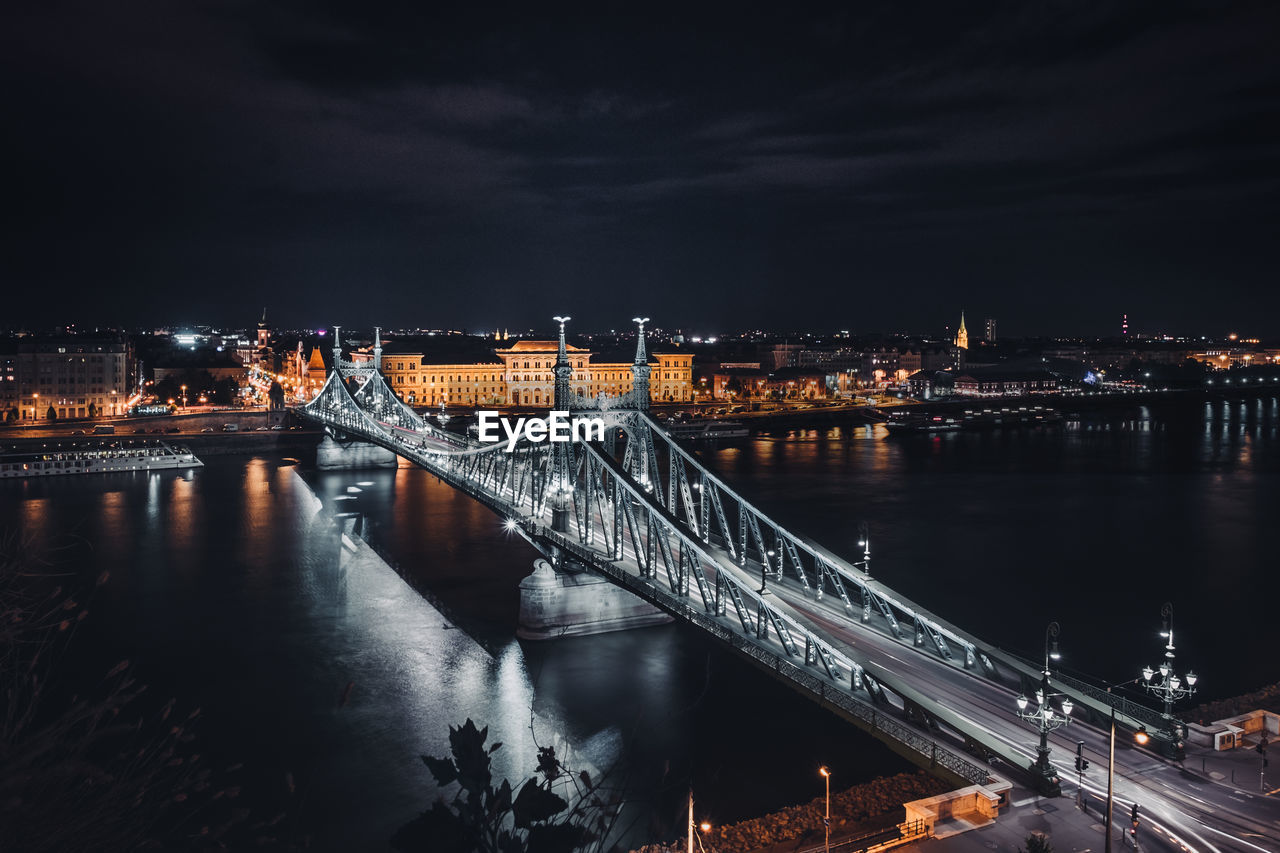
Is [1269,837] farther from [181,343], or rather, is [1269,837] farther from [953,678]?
[181,343]

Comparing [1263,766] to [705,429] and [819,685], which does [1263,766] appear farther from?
[705,429]

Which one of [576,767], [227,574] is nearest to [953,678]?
[576,767]

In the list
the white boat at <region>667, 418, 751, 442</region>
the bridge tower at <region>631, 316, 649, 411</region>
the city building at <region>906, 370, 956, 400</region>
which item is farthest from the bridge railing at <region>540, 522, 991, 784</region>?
the city building at <region>906, 370, 956, 400</region>

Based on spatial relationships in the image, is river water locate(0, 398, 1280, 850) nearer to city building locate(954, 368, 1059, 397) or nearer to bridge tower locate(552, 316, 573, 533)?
bridge tower locate(552, 316, 573, 533)

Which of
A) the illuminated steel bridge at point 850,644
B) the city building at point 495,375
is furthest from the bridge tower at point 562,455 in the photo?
the city building at point 495,375

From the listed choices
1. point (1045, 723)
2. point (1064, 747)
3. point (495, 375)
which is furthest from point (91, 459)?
point (1045, 723)
